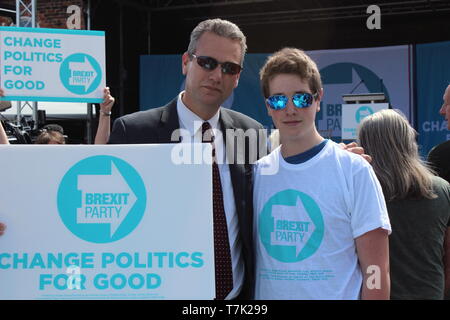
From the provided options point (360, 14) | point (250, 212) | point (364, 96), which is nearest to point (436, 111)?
point (360, 14)

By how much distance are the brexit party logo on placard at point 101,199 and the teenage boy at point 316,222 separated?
41cm

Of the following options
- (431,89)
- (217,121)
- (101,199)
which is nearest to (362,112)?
(431,89)

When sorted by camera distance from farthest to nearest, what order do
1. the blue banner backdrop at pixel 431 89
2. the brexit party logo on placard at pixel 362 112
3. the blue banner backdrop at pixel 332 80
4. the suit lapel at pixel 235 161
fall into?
the blue banner backdrop at pixel 332 80
the blue banner backdrop at pixel 431 89
the brexit party logo on placard at pixel 362 112
the suit lapel at pixel 235 161

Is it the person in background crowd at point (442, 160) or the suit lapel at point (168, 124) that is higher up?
the suit lapel at point (168, 124)

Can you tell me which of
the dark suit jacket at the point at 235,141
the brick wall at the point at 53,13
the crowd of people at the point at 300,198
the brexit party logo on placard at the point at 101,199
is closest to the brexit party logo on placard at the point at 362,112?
the crowd of people at the point at 300,198

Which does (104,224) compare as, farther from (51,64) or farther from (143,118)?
(51,64)

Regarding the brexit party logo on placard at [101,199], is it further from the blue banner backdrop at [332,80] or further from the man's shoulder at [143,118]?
the blue banner backdrop at [332,80]

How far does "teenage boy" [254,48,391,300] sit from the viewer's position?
1.58 metres

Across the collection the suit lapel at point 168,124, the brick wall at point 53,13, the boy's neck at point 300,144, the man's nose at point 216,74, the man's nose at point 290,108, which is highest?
the brick wall at point 53,13

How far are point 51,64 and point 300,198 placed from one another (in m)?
2.50

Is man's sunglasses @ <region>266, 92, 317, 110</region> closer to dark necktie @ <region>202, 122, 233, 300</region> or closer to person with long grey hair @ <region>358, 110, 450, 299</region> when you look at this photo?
dark necktie @ <region>202, 122, 233, 300</region>

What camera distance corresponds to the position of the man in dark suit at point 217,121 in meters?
1.80

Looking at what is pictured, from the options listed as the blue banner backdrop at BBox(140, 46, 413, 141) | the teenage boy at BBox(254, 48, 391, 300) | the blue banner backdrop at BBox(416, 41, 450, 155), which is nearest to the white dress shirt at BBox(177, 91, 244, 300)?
the teenage boy at BBox(254, 48, 391, 300)

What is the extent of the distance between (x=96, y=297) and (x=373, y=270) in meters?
0.83
